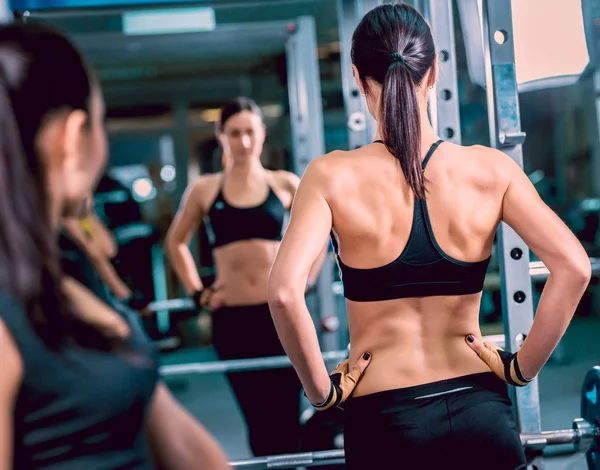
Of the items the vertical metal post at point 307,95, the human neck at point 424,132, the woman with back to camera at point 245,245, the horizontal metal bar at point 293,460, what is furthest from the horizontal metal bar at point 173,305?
the human neck at point 424,132

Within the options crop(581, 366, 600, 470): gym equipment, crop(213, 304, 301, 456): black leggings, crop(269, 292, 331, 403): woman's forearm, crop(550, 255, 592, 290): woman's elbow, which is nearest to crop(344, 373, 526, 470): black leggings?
crop(269, 292, 331, 403): woman's forearm

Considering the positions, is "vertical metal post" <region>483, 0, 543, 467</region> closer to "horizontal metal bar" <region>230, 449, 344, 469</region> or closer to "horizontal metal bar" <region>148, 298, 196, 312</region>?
"horizontal metal bar" <region>230, 449, 344, 469</region>

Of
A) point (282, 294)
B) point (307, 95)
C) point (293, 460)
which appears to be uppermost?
point (307, 95)

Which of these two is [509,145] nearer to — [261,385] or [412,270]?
[412,270]

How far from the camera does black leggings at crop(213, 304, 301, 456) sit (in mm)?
3246

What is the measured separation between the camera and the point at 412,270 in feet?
5.00

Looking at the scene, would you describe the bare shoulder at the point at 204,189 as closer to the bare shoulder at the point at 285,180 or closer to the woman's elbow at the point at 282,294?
the bare shoulder at the point at 285,180

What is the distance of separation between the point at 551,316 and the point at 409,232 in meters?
0.38

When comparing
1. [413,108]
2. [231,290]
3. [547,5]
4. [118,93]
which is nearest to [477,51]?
[547,5]

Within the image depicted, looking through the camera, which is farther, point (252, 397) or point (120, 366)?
point (252, 397)

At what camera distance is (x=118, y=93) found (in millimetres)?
8133

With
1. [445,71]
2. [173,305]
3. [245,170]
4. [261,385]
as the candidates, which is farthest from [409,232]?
[173,305]

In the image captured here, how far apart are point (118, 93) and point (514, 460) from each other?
7.35m

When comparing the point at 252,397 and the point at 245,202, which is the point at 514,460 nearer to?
the point at 252,397
